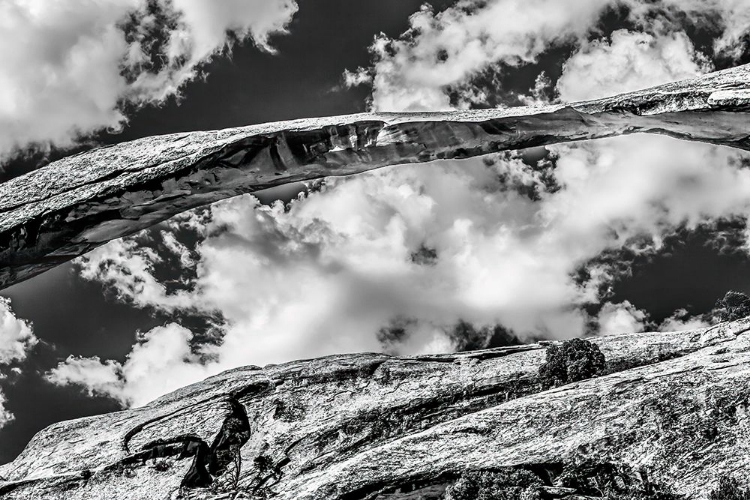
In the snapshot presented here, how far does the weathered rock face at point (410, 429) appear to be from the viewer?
63.4ft

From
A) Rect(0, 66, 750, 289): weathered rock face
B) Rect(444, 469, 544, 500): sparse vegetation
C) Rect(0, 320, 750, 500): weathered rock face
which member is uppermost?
Rect(0, 66, 750, 289): weathered rock face

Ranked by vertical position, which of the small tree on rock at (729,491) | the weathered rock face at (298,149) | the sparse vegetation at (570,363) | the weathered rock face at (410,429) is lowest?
the small tree on rock at (729,491)

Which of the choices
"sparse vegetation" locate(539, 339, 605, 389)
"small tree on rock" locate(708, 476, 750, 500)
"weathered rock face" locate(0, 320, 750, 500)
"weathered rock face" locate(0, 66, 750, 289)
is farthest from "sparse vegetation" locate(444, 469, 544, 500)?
"weathered rock face" locate(0, 66, 750, 289)

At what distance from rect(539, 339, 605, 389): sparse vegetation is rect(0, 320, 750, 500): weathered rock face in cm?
64

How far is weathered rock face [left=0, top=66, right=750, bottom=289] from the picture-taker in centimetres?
2080

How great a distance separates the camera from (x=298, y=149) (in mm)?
21375

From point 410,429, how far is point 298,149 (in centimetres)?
1150

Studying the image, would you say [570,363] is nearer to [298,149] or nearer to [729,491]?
[729,491]

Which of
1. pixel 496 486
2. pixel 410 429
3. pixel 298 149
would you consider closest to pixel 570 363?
pixel 410 429

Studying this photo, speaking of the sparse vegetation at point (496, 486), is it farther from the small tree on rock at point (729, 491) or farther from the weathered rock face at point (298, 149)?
the weathered rock face at point (298, 149)

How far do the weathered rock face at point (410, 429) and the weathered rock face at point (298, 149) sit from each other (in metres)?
8.42

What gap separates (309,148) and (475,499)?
12250 millimetres

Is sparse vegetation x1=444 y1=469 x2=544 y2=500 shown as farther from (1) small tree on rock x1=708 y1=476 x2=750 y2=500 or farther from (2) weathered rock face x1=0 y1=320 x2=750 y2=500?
(1) small tree on rock x1=708 y1=476 x2=750 y2=500

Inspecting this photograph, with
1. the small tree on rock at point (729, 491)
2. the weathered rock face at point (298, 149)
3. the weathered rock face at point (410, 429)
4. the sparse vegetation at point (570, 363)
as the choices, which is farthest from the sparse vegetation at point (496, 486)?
the weathered rock face at point (298, 149)
